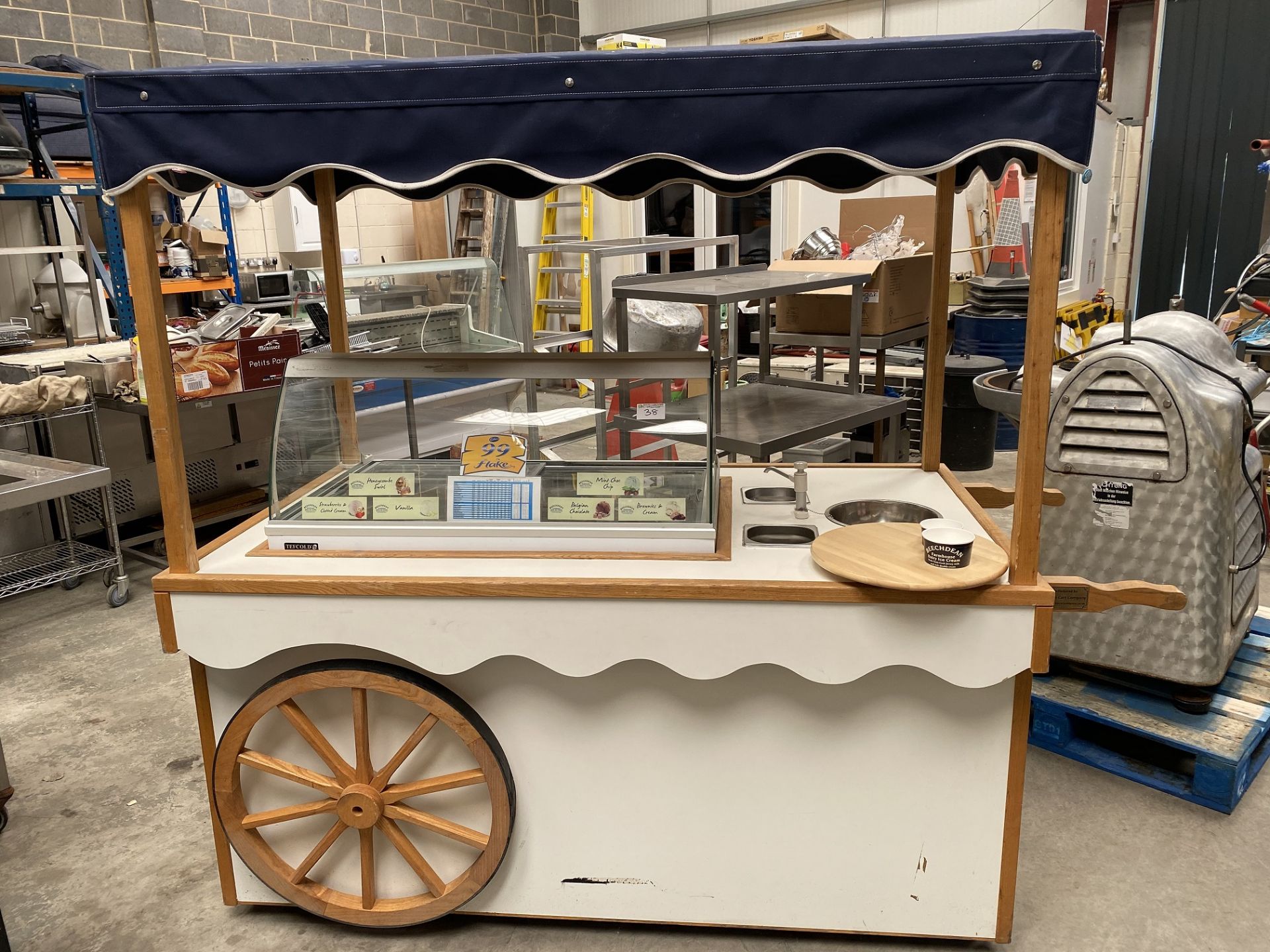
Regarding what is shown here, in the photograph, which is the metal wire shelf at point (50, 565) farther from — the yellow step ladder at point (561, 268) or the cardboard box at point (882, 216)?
the cardboard box at point (882, 216)

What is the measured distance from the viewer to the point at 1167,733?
2629 millimetres

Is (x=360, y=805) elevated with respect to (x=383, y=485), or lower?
lower

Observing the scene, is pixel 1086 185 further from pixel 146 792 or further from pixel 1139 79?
pixel 146 792

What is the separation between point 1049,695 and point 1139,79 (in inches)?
262

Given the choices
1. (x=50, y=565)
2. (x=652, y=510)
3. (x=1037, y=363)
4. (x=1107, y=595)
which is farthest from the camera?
(x=50, y=565)

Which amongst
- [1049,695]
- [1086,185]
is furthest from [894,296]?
[1086,185]

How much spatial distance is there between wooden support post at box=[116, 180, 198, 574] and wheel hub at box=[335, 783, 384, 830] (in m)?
0.61

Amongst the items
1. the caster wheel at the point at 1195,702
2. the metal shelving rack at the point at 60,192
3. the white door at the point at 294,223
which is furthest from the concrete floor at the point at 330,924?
the white door at the point at 294,223

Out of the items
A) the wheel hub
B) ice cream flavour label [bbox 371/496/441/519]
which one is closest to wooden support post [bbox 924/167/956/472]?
ice cream flavour label [bbox 371/496/441/519]

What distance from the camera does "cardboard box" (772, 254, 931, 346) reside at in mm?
4746

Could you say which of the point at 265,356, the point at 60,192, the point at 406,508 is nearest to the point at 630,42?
the point at 265,356

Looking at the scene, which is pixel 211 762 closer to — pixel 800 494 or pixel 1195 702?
pixel 800 494

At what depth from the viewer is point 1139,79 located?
7.54 metres

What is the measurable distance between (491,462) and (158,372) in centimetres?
73
